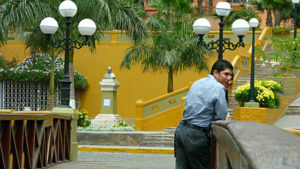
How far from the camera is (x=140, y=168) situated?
10242 millimetres

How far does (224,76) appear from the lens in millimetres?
5098

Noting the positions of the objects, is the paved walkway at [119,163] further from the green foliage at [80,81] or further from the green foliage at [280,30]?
the green foliage at [280,30]

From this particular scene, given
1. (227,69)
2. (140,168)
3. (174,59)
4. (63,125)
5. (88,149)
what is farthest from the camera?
(174,59)

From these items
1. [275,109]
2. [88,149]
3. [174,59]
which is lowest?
[88,149]

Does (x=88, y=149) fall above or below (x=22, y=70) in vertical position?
below

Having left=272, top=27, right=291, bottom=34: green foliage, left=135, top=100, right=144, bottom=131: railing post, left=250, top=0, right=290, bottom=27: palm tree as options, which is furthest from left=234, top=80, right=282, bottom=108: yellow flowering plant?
left=250, top=0, right=290, bottom=27: palm tree

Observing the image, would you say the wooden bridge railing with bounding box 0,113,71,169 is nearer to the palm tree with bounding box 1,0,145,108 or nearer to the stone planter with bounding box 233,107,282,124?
the stone planter with bounding box 233,107,282,124

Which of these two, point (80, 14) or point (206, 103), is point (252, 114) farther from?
point (206, 103)

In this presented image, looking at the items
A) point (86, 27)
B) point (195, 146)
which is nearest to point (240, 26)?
point (86, 27)

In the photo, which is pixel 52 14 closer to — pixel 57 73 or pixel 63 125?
pixel 57 73

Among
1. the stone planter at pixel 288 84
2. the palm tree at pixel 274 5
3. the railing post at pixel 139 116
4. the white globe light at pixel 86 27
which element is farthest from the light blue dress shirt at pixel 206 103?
the palm tree at pixel 274 5

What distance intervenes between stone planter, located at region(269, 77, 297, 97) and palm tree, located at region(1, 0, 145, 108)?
5.42 metres

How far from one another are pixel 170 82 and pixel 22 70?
7793 millimetres

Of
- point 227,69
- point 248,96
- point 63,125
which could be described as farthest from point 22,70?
point 227,69
